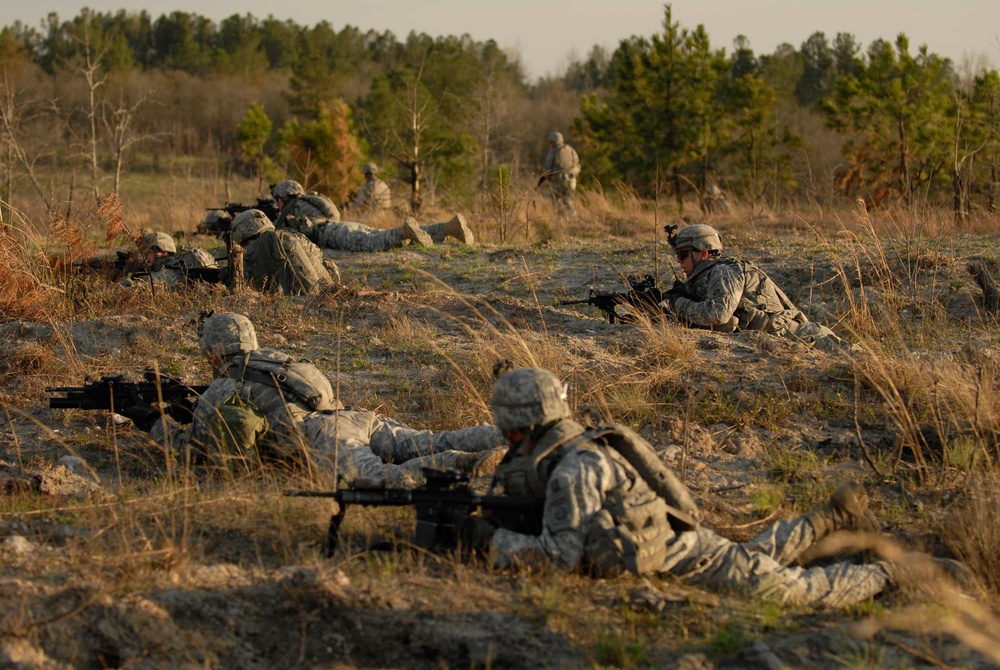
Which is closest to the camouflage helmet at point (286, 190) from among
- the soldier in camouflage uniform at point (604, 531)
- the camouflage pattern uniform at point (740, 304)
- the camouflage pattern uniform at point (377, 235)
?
the camouflage pattern uniform at point (377, 235)

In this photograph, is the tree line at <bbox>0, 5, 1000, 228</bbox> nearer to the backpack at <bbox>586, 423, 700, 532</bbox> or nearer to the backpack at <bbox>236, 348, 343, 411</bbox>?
the backpack at <bbox>236, 348, 343, 411</bbox>

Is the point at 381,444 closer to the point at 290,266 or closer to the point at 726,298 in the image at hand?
the point at 726,298

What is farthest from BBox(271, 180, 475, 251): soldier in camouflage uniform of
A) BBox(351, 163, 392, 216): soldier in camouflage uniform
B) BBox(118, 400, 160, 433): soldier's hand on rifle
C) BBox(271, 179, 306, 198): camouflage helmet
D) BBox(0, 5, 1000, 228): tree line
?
BBox(118, 400, 160, 433): soldier's hand on rifle

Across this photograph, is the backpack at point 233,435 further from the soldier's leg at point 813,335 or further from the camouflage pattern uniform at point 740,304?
the soldier's leg at point 813,335

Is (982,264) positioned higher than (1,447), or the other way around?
(982,264)

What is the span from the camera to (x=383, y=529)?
4.84 m

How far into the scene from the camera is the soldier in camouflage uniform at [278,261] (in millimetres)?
9695

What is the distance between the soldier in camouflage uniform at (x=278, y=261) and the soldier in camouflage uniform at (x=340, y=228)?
72.7 inches

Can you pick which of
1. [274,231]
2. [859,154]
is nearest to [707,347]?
[274,231]

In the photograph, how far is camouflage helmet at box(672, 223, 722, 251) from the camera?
26.3 ft

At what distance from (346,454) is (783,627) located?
258cm

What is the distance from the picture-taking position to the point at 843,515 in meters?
4.74

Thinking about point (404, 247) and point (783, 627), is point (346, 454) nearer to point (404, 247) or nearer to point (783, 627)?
point (783, 627)

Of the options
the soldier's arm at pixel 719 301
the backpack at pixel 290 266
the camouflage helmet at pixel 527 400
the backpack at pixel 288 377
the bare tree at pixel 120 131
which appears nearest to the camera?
the camouflage helmet at pixel 527 400
